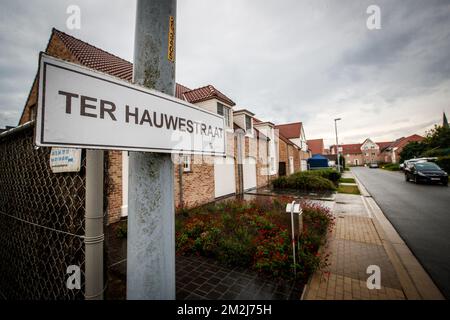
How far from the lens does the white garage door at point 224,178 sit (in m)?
11.3

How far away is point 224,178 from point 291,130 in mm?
22418

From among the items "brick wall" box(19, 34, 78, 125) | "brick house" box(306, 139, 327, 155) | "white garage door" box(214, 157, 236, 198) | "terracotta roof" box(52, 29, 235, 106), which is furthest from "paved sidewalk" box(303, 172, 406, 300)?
"brick house" box(306, 139, 327, 155)

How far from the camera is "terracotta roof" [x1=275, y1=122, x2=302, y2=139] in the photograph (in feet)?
98.5

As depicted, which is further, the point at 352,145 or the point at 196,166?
the point at 352,145

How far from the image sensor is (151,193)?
3.28 ft

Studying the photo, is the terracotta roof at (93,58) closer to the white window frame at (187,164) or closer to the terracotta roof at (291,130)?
the white window frame at (187,164)

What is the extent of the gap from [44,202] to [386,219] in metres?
9.34

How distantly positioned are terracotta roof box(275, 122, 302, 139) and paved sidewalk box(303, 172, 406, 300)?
2449 centimetres

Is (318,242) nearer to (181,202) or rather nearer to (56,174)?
(56,174)

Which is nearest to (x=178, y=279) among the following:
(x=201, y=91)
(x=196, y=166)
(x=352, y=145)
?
(x=196, y=166)

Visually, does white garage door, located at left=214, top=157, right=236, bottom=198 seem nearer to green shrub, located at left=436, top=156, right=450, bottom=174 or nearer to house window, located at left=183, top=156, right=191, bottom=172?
house window, located at left=183, top=156, right=191, bottom=172

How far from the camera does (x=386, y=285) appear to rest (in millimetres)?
3336

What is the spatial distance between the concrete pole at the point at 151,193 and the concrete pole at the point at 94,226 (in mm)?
186

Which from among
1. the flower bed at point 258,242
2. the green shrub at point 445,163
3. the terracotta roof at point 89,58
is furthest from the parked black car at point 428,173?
the terracotta roof at point 89,58
